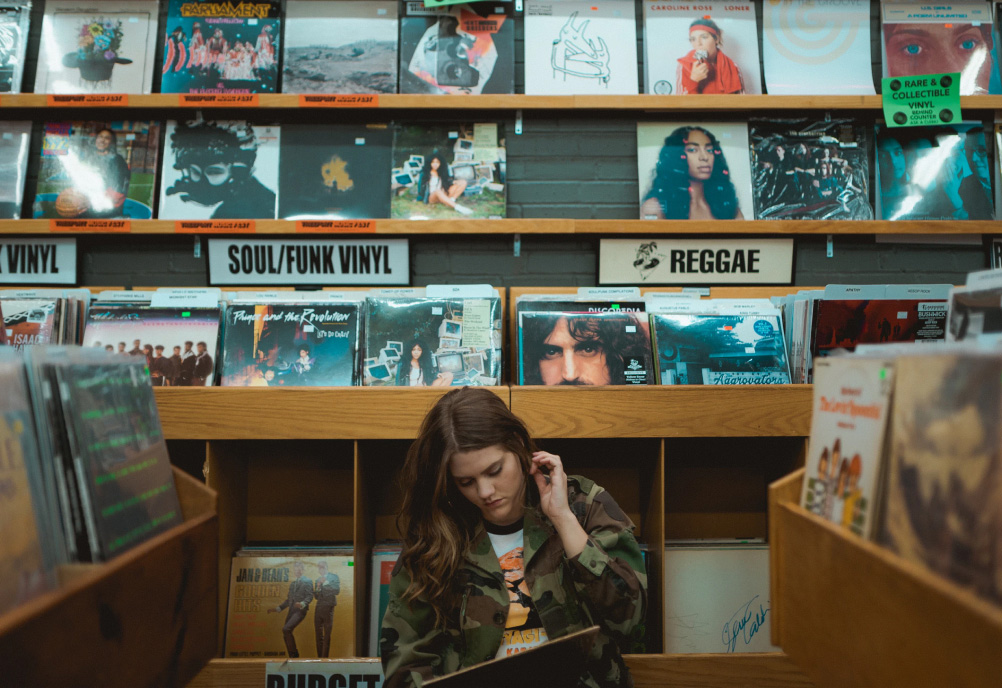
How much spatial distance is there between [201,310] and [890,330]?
2.15 metres

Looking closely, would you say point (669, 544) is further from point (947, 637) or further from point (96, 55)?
point (96, 55)

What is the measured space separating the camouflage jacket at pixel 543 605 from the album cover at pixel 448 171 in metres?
1.34

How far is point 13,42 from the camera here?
2.40 meters

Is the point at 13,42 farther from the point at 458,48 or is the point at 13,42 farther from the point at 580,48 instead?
the point at 580,48

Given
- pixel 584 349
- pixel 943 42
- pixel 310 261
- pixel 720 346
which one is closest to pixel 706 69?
pixel 943 42

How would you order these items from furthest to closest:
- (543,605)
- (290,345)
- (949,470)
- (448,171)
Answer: (448,171), (290,345), (543,605), (949,470)

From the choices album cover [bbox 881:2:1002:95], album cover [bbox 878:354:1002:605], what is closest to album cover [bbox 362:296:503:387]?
album cover [bbox 878:354:1002:605]

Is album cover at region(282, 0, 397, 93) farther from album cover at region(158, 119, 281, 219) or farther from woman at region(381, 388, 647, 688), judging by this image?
woman at region(381, 388, 647, 688)

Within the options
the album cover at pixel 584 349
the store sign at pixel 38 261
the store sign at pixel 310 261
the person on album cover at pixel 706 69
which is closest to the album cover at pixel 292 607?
the album cover at pixel 584 349

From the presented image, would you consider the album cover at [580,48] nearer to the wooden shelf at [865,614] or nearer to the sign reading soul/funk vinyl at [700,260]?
the sign reading soul/funk vinyl at [700,260]

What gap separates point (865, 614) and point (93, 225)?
260 cm

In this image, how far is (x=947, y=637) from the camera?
535 mm

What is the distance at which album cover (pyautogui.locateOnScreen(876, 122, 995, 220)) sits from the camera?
93.7 inches

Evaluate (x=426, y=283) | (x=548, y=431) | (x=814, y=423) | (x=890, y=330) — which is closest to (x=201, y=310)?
(x=426, y=283)
